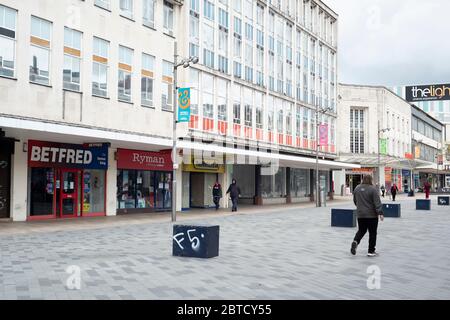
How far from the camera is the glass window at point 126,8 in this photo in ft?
79.6

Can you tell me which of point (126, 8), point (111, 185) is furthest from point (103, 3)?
point (111, 185)

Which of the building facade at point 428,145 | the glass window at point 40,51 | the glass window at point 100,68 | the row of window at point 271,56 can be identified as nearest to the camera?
the glass window at point 40,51

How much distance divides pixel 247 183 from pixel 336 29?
24724 mm

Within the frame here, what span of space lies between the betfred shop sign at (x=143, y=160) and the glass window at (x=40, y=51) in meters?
5.61

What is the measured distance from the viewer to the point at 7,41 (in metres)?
18.5

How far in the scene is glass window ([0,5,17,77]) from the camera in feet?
60.2

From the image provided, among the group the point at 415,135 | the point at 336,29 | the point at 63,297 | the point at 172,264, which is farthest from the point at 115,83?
the point at 415,135

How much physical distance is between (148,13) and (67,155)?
30.1 feet

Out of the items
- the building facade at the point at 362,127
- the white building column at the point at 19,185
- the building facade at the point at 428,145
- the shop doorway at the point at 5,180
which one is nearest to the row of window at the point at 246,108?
the white building column at the point at 19,185

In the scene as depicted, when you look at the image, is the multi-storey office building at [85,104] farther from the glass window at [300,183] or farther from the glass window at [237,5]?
the glass window at [300,183]

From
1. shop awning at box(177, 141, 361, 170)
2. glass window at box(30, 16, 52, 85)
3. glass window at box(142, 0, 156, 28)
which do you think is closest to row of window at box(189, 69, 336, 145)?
shop awning at box(177, 141, 361, 170)

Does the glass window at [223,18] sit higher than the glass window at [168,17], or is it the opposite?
the glass window at [223,18]

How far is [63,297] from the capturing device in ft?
22.3
